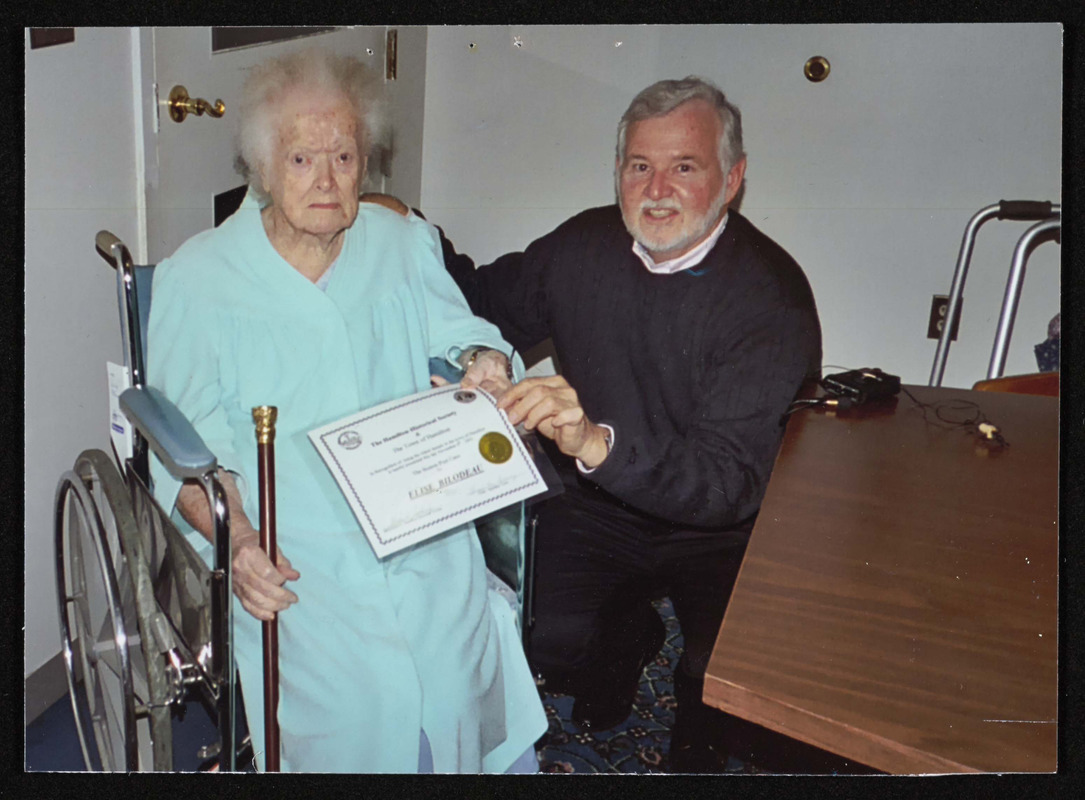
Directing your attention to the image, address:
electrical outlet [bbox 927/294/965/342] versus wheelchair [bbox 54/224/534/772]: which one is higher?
electrical outlet [bbox 927/294/965/342]

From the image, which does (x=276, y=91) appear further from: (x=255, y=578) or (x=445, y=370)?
(x=255, y=578)

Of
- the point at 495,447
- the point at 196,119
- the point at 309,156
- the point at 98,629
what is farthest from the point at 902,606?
the point at 98,629

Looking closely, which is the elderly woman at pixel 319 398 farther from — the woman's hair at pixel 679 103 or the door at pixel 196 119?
the woman's hair at pixel 679 103

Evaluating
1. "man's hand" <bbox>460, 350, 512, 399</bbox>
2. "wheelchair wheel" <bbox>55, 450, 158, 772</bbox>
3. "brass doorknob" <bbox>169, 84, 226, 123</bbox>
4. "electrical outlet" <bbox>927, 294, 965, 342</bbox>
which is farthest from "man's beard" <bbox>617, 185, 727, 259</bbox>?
"wheelchair wheel" <bbox>55, 450, 158, 772</bbox>

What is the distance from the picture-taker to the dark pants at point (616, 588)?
5.69 feet

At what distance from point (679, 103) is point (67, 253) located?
3.11ft

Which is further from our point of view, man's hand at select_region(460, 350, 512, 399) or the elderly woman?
man's hand at select_region(460, 350, 512, 399)

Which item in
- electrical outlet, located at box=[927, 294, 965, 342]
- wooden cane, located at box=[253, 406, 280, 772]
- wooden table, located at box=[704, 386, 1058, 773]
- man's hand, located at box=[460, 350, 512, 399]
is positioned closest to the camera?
wooden table, located at box=[704, 386, 1058, 773]

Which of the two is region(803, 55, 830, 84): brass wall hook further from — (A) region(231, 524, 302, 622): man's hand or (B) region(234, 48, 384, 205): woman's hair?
(A) region(231, 524, 302, 622): man's hand

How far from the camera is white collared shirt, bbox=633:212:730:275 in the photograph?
5.50ft

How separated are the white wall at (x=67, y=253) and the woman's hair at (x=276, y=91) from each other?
18 cm

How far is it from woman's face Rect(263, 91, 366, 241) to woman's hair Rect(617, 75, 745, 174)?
0.43 meters

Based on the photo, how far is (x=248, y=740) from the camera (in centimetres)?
145
